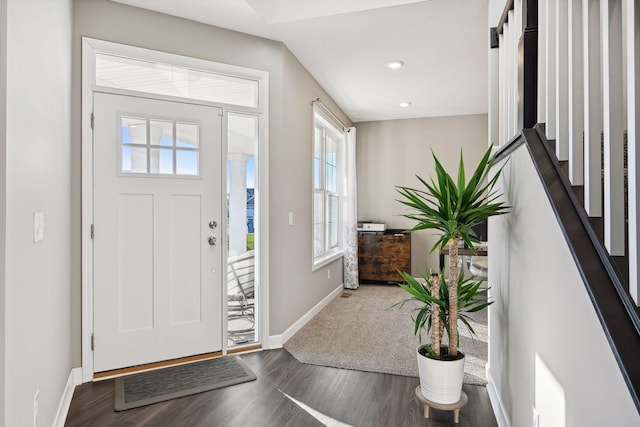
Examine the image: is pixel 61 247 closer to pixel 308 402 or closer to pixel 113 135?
pixel 113 135

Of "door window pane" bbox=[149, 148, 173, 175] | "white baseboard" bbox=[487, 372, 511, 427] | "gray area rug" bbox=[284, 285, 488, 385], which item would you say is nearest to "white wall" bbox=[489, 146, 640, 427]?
"white baseboard" bbox=[487, 372, 511, 427]

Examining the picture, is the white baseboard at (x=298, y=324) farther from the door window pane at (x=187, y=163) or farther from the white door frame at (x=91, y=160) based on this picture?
the door window pane at (x=187, y=163)

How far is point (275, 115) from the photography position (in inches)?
128

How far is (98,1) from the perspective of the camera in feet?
8.50

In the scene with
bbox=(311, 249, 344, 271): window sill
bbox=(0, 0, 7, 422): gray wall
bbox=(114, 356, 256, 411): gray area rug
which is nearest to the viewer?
bbox=(0, 0, 7, 422): gray wall

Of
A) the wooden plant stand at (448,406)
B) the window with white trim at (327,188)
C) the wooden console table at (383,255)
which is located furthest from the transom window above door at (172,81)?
the wooden console table at (383,255)

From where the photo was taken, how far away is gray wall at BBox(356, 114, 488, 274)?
233 inches

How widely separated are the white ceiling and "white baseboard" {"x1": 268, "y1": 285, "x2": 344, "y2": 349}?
2506mm

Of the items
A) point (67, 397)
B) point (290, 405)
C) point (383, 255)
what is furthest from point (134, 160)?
point (383, 255)

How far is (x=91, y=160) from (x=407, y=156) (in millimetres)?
4661

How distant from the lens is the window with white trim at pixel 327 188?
4.67 m

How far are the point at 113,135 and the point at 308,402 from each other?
2.18 meters

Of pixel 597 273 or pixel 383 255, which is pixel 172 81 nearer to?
pixel 597 273

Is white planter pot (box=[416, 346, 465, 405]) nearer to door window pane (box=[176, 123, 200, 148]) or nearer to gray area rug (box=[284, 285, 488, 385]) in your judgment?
gray area rug (box=[284, 285, 488, 385])
